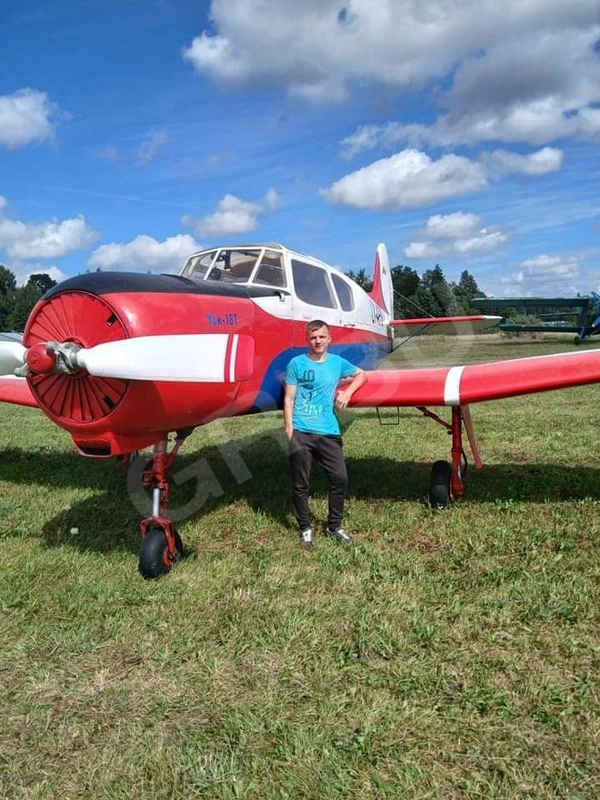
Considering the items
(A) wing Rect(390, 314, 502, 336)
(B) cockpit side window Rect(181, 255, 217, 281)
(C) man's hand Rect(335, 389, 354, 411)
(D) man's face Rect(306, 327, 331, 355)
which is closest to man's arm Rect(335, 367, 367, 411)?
(C) man's hand Rect(335, 389, 354, 411)

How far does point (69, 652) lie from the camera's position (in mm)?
3371

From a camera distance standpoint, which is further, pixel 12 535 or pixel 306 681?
pixel 12 535

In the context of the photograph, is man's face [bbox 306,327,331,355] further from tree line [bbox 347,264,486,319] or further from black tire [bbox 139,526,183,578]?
tree line [bbox 347,264,486,319]

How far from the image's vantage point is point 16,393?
702 centimetres

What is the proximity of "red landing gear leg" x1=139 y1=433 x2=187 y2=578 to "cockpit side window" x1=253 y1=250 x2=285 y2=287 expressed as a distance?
1840 mm

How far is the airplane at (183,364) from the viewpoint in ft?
12.5

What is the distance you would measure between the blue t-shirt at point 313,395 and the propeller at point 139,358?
732 millimetres

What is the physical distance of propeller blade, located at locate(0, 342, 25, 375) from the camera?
4312 millimetres

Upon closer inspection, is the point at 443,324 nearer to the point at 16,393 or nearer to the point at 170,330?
the point at 16,393

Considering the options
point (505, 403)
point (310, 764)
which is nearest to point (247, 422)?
point (505, 403)

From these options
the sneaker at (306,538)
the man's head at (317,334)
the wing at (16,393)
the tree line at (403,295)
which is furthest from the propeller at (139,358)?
the tree line at (403,295)

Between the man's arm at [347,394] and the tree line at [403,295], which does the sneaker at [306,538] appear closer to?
the man's arm at [347,394]

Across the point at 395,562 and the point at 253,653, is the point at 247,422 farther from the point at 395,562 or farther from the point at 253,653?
the point at 253,653

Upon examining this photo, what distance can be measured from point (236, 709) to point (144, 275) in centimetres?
276
